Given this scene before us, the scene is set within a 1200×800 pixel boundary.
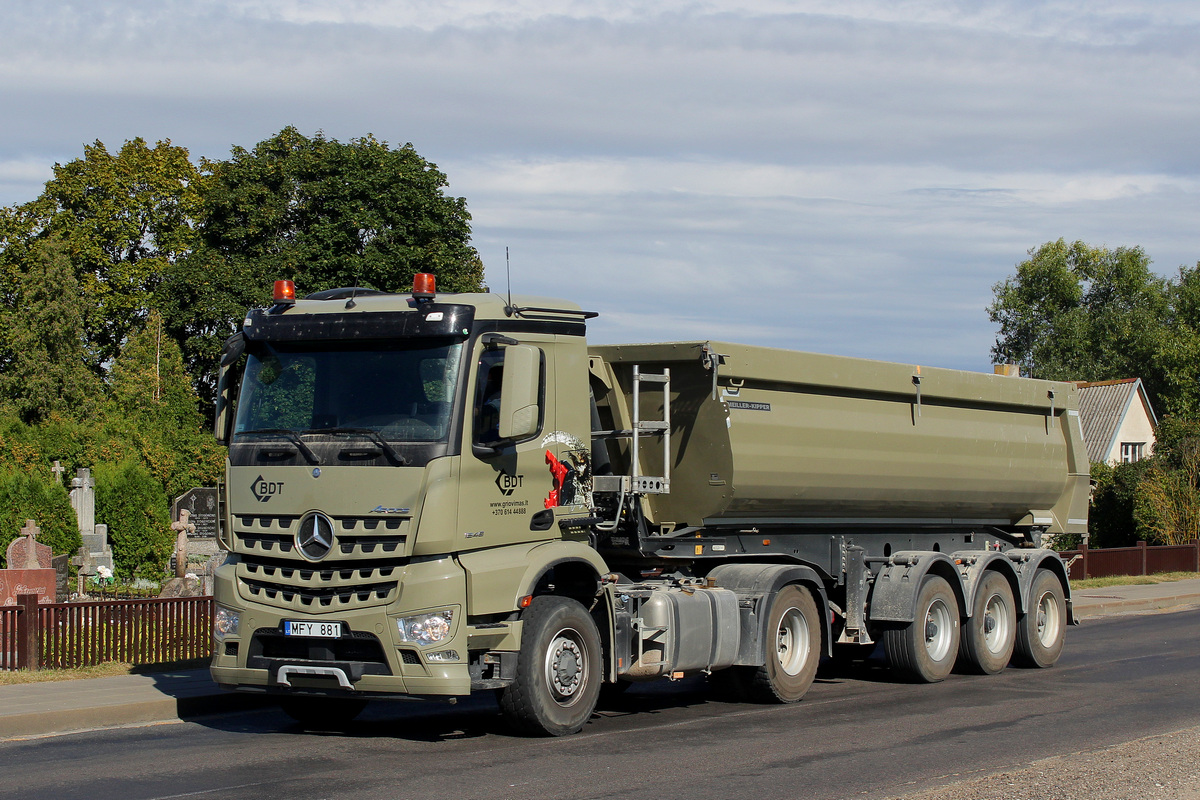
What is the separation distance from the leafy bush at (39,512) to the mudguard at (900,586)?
21.8 metres

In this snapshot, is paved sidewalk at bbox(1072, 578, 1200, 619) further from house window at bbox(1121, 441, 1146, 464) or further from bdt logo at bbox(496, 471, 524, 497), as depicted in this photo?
house window at bbox(1121, 441, 1146, 464)

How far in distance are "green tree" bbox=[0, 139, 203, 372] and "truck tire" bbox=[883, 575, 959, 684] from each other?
148 ft

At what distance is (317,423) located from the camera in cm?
975

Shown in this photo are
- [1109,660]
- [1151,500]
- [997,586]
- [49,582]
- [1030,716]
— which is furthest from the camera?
[1151,500]

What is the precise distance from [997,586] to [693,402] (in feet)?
19.1

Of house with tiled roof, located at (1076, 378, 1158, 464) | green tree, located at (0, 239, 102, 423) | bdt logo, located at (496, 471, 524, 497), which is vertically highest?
green tree, located at (0, 239, 102, 423)

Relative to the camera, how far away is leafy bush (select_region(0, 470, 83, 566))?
2950cm

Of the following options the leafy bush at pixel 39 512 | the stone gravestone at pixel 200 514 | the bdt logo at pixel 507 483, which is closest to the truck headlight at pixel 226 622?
the bdt logo at pixel 507 483

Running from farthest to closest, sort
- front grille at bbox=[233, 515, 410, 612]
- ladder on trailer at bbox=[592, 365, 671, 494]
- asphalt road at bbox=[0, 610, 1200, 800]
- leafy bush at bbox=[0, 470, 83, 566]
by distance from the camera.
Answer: leafy bush at bbox=[0, 470, 83, 566], ladder on trailer at bbox=[592, 365, 671, 494], front grille at bbox=[233, 515, 410, 612], asphalt road at bbox=[0, 610, 1200, 800]

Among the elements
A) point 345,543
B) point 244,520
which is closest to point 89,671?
point 244,520

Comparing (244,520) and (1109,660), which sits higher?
(244,520)

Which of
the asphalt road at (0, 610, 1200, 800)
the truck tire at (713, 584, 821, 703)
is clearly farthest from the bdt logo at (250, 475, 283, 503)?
the truck tire at (713, 584, 821, 703)

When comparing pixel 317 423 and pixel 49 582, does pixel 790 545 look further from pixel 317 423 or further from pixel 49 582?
pixel 49 582

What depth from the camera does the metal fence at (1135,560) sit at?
3120cm
